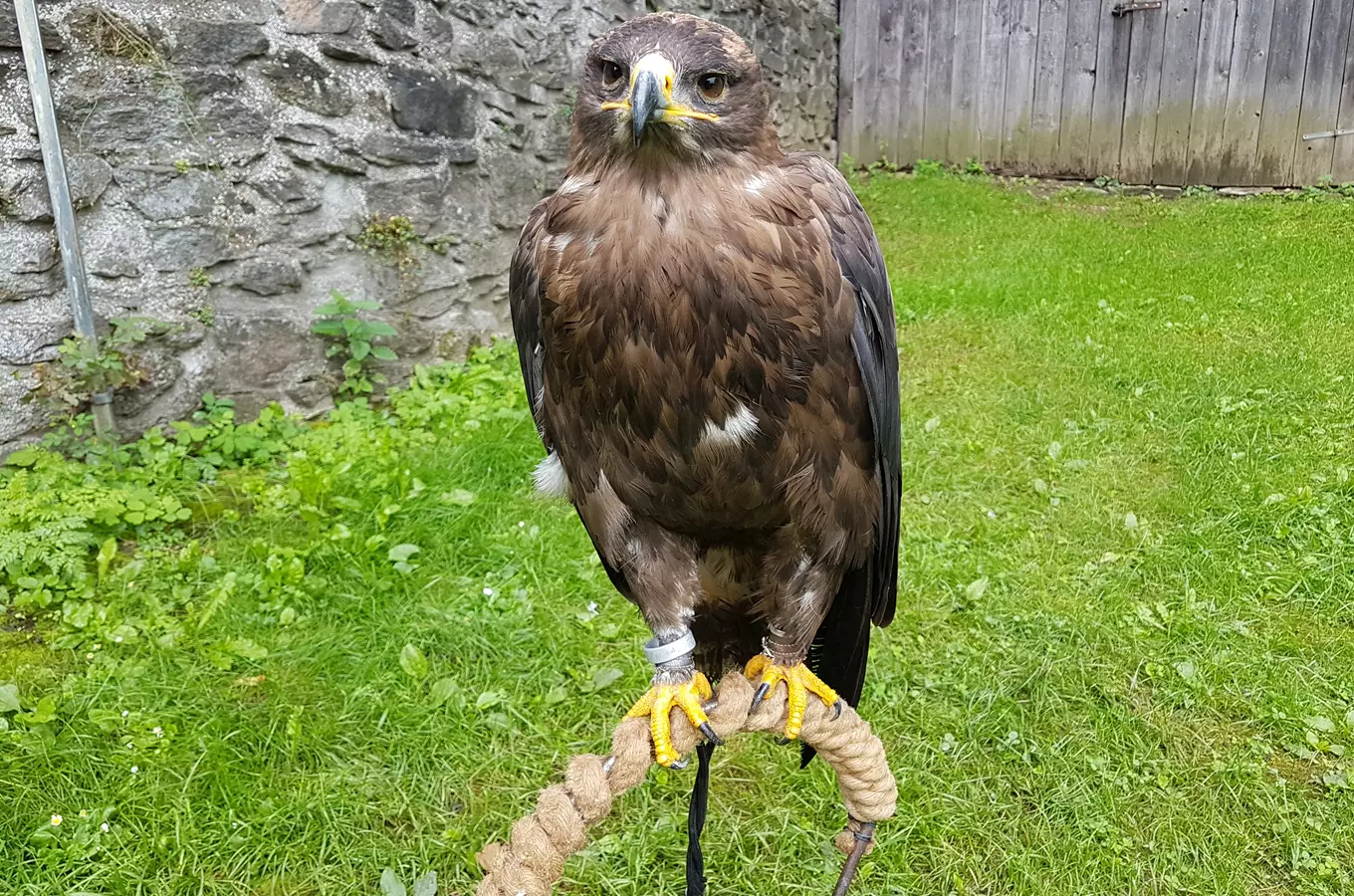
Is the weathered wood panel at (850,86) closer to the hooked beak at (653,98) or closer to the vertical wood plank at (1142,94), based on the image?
the vertical wood plank at (1142,94)

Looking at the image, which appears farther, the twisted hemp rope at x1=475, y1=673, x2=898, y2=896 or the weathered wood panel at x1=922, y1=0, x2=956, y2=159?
the weathered wood panel at x1=922, y1=0, x2=956, y2=159

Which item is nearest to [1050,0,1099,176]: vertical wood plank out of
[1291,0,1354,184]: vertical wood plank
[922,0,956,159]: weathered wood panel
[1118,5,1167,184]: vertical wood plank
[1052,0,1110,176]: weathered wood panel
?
[1052,0,1110,176]: weathered wood panel

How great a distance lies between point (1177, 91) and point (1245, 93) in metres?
0.49

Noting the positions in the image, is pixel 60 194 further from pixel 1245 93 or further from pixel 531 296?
pixel 1245 93

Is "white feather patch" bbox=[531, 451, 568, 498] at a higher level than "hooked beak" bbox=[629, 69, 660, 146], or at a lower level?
lower

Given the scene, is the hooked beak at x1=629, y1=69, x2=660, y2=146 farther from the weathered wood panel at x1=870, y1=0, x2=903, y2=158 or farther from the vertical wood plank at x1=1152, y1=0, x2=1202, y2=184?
the weathered wood panel at x1=870, y1=0, x2=903, y2=158

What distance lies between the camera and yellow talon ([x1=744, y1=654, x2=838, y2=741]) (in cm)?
142

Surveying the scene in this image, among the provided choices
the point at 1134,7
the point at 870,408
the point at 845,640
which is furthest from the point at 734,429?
the point at 1134,7

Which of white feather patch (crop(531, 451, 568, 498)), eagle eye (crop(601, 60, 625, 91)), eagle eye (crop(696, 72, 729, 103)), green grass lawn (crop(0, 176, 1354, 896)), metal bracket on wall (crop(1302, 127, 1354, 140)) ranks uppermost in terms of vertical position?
eagle eye (crop(601, 60, 625, 91))

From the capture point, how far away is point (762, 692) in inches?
57.9

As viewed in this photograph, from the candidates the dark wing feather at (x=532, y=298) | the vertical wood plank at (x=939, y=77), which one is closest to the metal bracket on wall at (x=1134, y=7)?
the vertical wood plank at (x=939, y=77)

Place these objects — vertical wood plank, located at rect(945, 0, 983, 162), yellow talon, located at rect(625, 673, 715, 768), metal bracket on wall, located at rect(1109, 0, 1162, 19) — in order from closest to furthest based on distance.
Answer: yellow talon, located at rect(625, 673, 715, 768) < metal bracket on wall, located at rect(1109, 0, 1162, 19) < vertical wood plank, located at rect(945, 0, 983, 162)

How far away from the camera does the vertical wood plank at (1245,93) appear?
23.8 ft

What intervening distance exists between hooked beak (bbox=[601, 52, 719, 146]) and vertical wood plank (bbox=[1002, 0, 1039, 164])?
8093 mm
